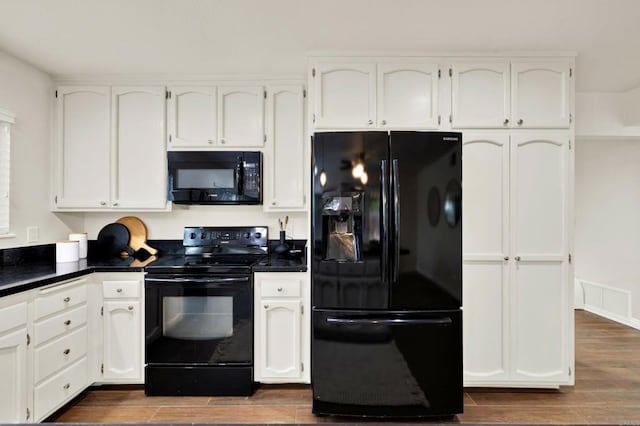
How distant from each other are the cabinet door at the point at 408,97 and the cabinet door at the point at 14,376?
2.41m

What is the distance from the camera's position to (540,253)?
255 centimetres

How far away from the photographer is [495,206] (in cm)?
254

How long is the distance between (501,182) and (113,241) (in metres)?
3.01

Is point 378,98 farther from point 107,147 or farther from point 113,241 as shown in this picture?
point 113,241

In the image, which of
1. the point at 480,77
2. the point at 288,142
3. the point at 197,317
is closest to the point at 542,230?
the point at 480,77

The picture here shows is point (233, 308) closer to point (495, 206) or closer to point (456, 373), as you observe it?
point (456, 373)

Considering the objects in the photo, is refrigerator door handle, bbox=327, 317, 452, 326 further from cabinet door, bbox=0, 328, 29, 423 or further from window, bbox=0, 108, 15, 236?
window, bbox=0, 108, 15, 236

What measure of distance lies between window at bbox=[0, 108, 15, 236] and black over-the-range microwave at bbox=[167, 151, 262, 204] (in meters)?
1.02

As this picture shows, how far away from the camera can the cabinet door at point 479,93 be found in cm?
254

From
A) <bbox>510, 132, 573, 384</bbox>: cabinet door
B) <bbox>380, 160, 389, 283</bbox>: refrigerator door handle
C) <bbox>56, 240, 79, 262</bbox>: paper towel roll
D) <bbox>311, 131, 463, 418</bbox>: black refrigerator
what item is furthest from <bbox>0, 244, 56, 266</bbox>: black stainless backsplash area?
<bbox>510, 132, 573, 384</bbox>: cabinet door

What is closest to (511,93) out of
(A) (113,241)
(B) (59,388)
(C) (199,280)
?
(C) (199,280)

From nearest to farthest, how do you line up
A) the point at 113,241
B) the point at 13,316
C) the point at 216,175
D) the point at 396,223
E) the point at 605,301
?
the point at 13,316, the point at 396,223, the point at 216,175, the point at 113,241, the point at 605,301

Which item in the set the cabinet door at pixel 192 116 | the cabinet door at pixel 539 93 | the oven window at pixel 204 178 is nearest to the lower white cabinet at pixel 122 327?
the oven window at pixel 204 178

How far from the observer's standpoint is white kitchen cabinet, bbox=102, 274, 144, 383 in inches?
102
